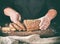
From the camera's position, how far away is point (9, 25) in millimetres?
1596

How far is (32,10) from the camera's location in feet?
5.29

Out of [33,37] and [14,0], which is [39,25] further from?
[14,0]

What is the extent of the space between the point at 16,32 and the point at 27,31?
8 centimetres

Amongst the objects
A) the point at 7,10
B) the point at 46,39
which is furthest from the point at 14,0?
the point at 46,39

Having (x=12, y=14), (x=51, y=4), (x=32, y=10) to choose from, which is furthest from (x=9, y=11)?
(x=51, y=4)

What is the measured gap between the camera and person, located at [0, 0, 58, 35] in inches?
63.2

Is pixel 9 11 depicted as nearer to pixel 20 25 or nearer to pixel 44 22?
pixel 20 25

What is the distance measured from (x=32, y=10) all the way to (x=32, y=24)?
105mm

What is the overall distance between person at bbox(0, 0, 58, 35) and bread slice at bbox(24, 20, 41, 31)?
29mm

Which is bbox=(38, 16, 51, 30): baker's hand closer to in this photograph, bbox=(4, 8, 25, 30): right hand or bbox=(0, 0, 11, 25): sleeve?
bbox=(4, 8, 25, 30): right hand

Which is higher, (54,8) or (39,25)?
(54,8)

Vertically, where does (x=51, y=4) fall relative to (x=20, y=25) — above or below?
above

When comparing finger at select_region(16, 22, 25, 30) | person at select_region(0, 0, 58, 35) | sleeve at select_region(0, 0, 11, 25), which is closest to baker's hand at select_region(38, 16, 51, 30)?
person at select_region(0, 0, 58, 35)

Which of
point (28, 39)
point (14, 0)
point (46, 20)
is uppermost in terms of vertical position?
point (14, 0)
